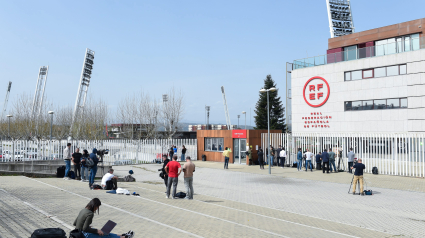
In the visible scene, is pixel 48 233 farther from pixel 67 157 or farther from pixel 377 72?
pixel 377 72

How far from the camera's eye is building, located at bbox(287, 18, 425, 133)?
94.1ft

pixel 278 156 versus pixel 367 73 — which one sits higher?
pixel 367 73

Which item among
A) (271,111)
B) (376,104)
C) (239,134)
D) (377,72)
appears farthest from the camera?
(271,111)

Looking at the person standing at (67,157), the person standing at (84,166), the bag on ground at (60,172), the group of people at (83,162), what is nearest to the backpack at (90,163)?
the group of people at (83,162)

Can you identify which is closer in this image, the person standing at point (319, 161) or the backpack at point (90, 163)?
the backpack at point (90, 163)

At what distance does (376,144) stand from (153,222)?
18.7 m

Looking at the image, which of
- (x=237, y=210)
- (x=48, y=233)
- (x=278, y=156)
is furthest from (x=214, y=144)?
(x=48, y=233)

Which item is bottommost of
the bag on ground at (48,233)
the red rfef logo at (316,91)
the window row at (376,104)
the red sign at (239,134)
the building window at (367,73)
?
the bag on ground at (48,233)

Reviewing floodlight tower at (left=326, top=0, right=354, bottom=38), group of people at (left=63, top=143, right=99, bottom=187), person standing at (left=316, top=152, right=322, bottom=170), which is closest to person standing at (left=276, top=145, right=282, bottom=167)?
person standing at (left=316, top=152, right=322, bottom=170)

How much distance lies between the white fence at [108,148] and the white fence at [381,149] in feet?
39.9

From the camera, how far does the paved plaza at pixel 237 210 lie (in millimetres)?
8828

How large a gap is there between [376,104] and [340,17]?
2964 centimetres

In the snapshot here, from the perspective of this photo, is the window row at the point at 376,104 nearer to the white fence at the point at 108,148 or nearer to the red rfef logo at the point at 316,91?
the red rfef logo at the point at 316,91

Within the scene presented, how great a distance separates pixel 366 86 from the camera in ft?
102
